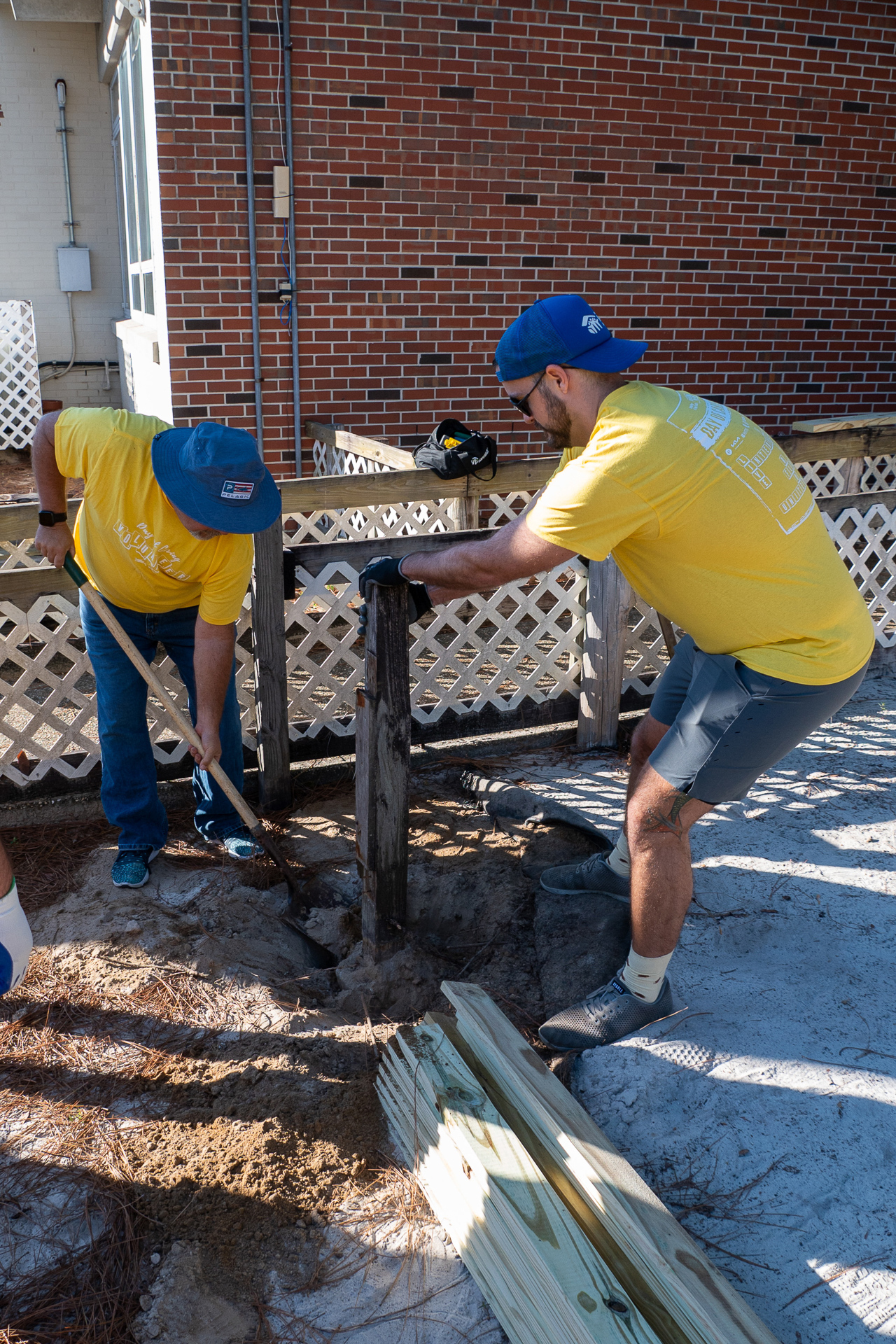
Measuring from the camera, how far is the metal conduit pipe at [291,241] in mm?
5738

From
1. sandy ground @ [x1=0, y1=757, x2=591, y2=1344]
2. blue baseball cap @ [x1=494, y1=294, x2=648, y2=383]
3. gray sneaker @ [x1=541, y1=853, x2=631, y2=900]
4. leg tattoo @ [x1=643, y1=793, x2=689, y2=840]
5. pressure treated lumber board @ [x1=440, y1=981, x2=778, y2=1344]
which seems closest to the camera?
pressure treated lumber board @ [x1=440, y1=981, x2=778, y2=1344]

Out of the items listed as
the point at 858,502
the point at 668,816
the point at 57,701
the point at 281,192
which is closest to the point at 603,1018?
the point at 668,816

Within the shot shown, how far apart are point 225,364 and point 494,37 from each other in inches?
107

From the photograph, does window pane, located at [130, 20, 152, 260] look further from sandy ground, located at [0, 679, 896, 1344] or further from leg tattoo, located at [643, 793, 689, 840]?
leg tattoo, located at [643, 793, 689, 840]

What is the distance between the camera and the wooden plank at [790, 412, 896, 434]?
7.12 metres

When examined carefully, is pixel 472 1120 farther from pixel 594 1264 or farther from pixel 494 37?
pixel 494 37

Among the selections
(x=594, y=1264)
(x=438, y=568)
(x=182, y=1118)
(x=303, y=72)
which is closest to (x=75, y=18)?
(x=303, y=72)

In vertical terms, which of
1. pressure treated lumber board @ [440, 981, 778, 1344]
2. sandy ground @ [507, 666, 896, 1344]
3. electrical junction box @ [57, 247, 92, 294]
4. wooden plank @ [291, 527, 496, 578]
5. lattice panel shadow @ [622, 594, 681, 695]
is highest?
electrical junction box @ [57, 247, 92, 294]

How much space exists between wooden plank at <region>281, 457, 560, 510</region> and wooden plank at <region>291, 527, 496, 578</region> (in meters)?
0.73

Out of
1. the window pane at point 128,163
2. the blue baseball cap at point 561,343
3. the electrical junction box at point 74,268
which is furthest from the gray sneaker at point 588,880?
the electrical junction box at point 74,268

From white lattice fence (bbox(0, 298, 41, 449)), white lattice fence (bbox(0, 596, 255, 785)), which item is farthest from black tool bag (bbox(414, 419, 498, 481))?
white lattice fence (bbox(0, 298, 41, 449))

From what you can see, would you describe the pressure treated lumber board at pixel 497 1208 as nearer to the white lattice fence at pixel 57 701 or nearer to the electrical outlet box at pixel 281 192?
the white lattice fence at pixel 57 701

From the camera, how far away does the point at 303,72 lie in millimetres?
5863

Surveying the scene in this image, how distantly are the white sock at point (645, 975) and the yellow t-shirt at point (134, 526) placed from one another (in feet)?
5.43
